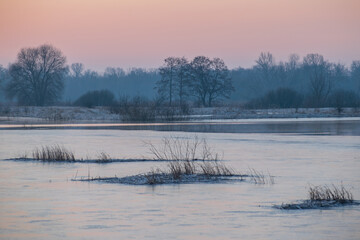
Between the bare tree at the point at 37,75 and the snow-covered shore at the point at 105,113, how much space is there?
12.3 metres

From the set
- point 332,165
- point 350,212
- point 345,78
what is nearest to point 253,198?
point 350,212

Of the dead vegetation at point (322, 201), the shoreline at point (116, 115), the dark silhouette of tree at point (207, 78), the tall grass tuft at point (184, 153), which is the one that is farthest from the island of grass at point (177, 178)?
the dark silhouette of tree at point (207, 78)

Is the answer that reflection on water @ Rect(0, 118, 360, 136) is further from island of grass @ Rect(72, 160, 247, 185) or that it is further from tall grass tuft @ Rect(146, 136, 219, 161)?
island of grass @ Rect(72, 160, 247, 185)

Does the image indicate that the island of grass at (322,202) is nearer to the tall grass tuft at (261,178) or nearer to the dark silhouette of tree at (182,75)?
the tall grass tuft at (261,178)

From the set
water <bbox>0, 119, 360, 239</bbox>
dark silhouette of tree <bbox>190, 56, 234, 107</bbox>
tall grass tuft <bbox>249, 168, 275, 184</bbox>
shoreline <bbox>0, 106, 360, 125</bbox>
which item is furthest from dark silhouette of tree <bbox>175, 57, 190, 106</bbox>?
tall grass tuft <bbox>249, 168, 275, 184</bbox>

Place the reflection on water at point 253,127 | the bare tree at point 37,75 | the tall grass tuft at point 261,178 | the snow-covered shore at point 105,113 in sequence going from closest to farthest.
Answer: the tall grass tuft at point 261,178, the reflection on water at point 253,127, the snow-covered shore at point 105,113, the bare tree at point 37,75

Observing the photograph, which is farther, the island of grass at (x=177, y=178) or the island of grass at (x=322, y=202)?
the island of grass at (x=177, y=178)

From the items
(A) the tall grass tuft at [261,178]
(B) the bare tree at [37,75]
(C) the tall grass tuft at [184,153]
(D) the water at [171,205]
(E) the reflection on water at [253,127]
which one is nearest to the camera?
(D) the water at [171,205]

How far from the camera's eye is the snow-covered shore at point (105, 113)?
74.2 metres

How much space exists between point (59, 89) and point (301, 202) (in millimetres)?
86294

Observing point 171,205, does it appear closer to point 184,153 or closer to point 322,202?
point 322,202

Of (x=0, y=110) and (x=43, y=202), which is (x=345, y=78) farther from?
(x=43, y=202)

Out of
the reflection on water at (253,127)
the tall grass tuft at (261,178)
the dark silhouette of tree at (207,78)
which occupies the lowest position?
the tall grass tuft at (261,178)

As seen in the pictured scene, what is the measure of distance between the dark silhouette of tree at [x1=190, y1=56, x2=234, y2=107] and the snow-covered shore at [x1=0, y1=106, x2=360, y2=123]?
47.1 feet
